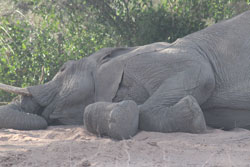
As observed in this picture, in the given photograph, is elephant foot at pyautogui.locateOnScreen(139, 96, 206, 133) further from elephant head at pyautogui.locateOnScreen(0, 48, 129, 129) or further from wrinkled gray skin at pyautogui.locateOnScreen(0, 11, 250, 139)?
elephant head at pyautogui.locateOnScreen(0, 48, 129, 129)

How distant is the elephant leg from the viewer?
3.45 metres

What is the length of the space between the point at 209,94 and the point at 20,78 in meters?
3.56

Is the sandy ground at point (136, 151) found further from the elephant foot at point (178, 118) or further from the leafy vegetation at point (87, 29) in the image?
the leafy vegetation at point (87, 29)

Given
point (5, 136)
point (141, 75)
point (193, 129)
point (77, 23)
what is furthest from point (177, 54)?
point (77, 23)

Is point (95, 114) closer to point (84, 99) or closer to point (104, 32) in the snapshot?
point (84, 99)

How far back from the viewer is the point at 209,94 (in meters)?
3.97

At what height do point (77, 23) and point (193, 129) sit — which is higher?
point (77, 23)

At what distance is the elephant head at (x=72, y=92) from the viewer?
4.35 metres

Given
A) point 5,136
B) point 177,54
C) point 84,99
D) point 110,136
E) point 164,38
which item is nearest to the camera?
point 110,136

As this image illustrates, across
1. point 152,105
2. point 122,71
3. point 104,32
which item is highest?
point 104,32

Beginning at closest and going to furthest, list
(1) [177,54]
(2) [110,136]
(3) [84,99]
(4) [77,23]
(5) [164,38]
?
(2) [110,136], (1) [177,54], (3) [84,99], (5) [164,38], (4) [77,23]

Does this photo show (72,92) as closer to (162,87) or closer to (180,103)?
(162,87)

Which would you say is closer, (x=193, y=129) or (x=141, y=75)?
(x=193, y=129)

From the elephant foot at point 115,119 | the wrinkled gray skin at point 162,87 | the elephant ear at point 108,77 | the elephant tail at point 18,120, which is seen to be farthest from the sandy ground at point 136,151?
the elephant ear at point 108,77
